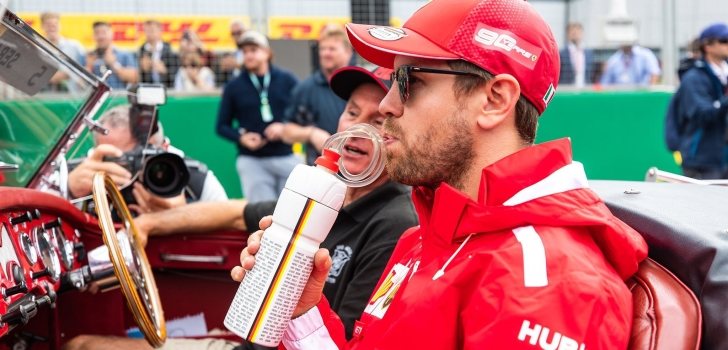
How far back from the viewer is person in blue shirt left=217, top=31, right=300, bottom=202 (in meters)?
7.45

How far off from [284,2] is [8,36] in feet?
20.9

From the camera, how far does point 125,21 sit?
8172 millimetres

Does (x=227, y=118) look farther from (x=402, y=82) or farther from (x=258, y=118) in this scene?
(x=402, y=82)

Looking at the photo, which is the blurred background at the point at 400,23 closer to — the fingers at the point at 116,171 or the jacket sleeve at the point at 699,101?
the jacket sleeve at the point at 699,101

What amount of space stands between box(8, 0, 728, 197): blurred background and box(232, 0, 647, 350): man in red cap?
624cm

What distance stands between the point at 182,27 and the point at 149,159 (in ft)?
17.8

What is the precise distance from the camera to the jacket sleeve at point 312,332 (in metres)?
2.03

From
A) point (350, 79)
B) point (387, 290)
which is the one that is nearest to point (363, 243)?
point (350, 79)

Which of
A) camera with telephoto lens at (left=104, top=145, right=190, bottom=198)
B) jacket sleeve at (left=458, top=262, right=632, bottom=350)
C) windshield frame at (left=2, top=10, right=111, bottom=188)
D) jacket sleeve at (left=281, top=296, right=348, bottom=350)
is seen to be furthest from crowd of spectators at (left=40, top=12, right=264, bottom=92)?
jacket sleeve at (left=458, top=262, right=632, bottom=350)

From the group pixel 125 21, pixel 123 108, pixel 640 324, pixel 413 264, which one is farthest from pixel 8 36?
pixel 125 21

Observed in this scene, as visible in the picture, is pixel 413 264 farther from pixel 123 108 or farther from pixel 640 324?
pixel 123 108

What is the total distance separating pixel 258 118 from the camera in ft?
25.3

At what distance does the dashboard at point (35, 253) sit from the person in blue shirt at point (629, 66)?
7737 millimetres

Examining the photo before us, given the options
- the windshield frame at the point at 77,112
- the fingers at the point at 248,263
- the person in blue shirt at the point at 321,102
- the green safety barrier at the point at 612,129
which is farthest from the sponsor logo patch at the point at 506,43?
the green safety barrier at the point at 612,129
